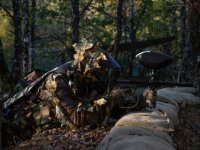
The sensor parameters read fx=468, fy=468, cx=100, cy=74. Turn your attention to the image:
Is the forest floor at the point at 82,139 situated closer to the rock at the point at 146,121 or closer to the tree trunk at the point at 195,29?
the rock at the point at 146,121

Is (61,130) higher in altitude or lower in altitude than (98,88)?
lower

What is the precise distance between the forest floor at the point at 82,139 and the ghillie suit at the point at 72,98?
21cm

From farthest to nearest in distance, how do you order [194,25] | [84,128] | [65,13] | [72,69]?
[65,13] → [194,25] → [72,69] → [84,128]

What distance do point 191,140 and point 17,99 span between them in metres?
2.41

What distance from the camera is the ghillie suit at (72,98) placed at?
5727 mm

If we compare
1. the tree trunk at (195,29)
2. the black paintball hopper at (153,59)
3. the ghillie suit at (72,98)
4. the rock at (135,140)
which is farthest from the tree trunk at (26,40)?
the rock at (135,140)

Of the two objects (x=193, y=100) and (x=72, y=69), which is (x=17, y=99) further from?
(x=193, y=100)

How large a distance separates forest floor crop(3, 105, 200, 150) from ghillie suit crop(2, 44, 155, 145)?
21 cm

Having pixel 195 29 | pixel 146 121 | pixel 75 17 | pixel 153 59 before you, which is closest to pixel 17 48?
pixel 75 17

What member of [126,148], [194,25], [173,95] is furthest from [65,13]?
[126,148]

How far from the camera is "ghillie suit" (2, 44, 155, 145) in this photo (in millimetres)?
5727

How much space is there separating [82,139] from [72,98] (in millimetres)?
915

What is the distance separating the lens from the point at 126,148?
3.84 m

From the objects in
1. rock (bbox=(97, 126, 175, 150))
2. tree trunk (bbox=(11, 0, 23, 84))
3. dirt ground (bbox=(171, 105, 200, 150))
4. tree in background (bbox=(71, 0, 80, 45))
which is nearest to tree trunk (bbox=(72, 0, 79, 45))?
tree in background (bbox=(71, 0, 80, 45))
